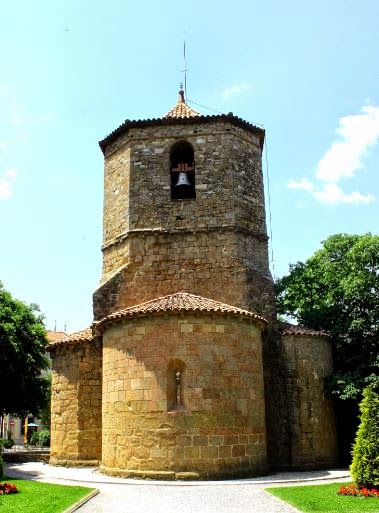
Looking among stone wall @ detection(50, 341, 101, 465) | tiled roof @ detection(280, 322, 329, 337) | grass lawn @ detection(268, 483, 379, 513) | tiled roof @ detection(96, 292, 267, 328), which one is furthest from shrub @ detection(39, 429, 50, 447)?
grass lawn @ detection(268, 483, 379, 513)

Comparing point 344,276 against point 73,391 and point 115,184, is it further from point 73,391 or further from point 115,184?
point 73,391

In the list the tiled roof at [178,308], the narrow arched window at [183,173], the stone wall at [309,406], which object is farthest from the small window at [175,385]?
the narrow arched window at [183,173]

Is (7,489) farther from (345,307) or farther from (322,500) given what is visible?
(345,307)

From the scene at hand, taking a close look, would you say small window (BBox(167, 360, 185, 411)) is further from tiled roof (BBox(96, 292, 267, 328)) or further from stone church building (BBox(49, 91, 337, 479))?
tiled roof (BBox(96, 292, 267, 328))

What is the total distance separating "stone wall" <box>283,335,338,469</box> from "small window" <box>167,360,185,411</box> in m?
4.77

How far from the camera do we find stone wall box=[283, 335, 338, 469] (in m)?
16.2

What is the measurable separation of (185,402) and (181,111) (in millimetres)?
12363

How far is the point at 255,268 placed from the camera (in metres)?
18.1

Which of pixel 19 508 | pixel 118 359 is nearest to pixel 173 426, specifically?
pixel 118 359

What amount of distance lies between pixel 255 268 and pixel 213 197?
9.96 feet

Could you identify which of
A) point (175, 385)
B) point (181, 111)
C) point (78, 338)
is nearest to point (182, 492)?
point (175, 385)

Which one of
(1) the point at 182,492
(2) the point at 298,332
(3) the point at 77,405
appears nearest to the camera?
(1) the point at 182,492

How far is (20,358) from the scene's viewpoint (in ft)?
73.8

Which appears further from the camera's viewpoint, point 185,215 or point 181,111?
point 181,111
